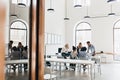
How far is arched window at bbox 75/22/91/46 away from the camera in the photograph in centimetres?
1313

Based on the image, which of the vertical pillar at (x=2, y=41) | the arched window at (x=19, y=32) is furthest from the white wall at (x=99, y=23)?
the vertical pillar at (x=2, y=41)

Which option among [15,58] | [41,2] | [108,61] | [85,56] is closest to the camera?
[15,58]

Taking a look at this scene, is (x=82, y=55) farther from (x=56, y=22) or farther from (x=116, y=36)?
(x=116, y=36)

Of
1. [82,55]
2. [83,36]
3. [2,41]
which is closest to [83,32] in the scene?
[83,36]

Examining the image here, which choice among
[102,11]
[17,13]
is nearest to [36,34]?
[17,13]

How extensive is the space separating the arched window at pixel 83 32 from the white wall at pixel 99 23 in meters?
0.31

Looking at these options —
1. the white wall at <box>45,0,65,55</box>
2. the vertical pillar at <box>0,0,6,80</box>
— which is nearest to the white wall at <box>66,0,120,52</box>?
the white wall at <box>45,0,65,55</box>

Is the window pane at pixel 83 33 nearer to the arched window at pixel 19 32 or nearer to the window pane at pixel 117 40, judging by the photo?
the window pane at pixel 117 40

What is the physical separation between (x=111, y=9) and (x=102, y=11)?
1.97ft

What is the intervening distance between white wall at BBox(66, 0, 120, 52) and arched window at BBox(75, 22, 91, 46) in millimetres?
307

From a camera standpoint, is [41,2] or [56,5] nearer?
[41,2]

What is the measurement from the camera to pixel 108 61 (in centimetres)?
1226

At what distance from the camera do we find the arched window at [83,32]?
13.1 meters

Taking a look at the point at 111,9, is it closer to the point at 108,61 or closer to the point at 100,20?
the point at 100,20
